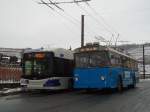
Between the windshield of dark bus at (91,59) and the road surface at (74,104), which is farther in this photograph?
the windshield of dark bus at (91,59)

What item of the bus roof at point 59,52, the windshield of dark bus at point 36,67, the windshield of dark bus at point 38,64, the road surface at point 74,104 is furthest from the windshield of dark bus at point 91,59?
the road surface at point 74,104

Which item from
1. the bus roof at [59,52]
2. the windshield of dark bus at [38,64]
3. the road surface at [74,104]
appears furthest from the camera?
the bus roof at [59,52]

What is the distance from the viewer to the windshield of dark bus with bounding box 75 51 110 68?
20.4 meters

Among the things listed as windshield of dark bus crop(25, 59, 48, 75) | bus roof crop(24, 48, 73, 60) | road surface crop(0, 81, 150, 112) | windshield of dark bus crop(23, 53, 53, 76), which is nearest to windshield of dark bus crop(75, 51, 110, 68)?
bus roof crop(24, 48, 73, 60)

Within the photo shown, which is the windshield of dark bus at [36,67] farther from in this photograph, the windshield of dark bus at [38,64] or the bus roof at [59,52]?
the bus roof at [59,52]

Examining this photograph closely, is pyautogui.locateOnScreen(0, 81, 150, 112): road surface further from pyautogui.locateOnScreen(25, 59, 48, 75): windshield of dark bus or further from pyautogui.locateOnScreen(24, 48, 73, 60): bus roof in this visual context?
pyautogui.locateOnScreen(24, 48, 73, 60): bus roof

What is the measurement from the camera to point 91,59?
20750 millimetres

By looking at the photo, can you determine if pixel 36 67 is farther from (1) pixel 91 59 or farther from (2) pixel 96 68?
(2) pixel 96 68

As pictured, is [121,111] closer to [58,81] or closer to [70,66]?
[58,81]

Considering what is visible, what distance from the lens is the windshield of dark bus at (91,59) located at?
2039 centimetres

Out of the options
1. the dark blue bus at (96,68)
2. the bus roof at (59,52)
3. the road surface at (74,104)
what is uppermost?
the bus roof at (59,52)

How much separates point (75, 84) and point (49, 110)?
9083 mm

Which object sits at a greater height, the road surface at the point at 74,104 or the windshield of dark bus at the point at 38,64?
the windshield of dark bus at the point at 38,64

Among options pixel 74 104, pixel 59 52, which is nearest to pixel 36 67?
pixel 59 52
